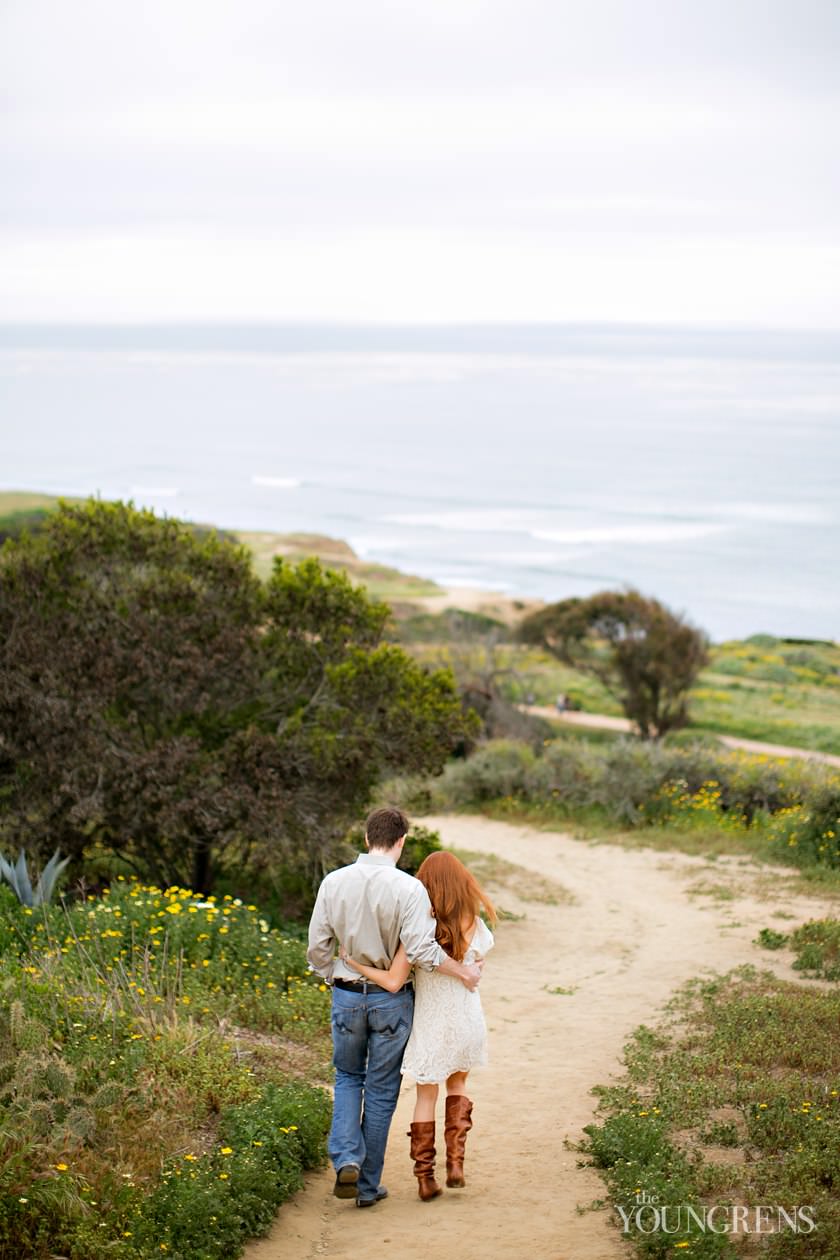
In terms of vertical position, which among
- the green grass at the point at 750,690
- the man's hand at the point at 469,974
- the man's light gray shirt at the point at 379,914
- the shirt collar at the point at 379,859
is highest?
the shirt collar at the point at 379,859

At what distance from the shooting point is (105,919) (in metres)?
9.40

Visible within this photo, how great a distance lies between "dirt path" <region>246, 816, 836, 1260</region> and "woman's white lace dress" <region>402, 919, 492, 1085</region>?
0.65 meters

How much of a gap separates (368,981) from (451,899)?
530 millimetres

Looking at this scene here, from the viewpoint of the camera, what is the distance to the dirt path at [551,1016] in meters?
5.66

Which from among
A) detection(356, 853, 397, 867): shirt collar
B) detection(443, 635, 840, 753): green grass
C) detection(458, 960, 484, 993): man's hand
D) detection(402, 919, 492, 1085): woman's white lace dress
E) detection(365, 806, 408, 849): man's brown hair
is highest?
detection(365, 806, 408, 849): man's brown hair

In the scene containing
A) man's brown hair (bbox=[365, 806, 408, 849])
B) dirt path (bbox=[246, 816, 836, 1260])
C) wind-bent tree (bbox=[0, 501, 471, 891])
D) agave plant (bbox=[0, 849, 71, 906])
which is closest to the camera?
dirt path (bbox=[246, 816, 836, 1260])

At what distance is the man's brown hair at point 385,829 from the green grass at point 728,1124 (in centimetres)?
187

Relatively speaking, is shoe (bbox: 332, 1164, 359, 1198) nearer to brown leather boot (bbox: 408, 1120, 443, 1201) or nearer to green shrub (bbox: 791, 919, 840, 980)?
brown leather boot (bbox: 408, 1120, 443, 1201)

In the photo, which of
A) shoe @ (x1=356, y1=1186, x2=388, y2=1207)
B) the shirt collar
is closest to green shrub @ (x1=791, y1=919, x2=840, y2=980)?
shoe @ (x1=356, y1=1186, x2=388, y2=1207)

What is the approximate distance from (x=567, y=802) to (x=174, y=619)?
980cm

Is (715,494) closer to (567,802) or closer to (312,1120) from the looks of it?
(567,802)

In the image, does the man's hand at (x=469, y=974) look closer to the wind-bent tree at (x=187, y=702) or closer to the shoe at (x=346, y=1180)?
the shoe at (x=346, y=1180)

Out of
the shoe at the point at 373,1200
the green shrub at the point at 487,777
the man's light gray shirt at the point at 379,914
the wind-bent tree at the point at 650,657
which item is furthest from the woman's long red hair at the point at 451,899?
the wind-bent tree at the point at 650,657

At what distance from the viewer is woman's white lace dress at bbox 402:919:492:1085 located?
596 cm
